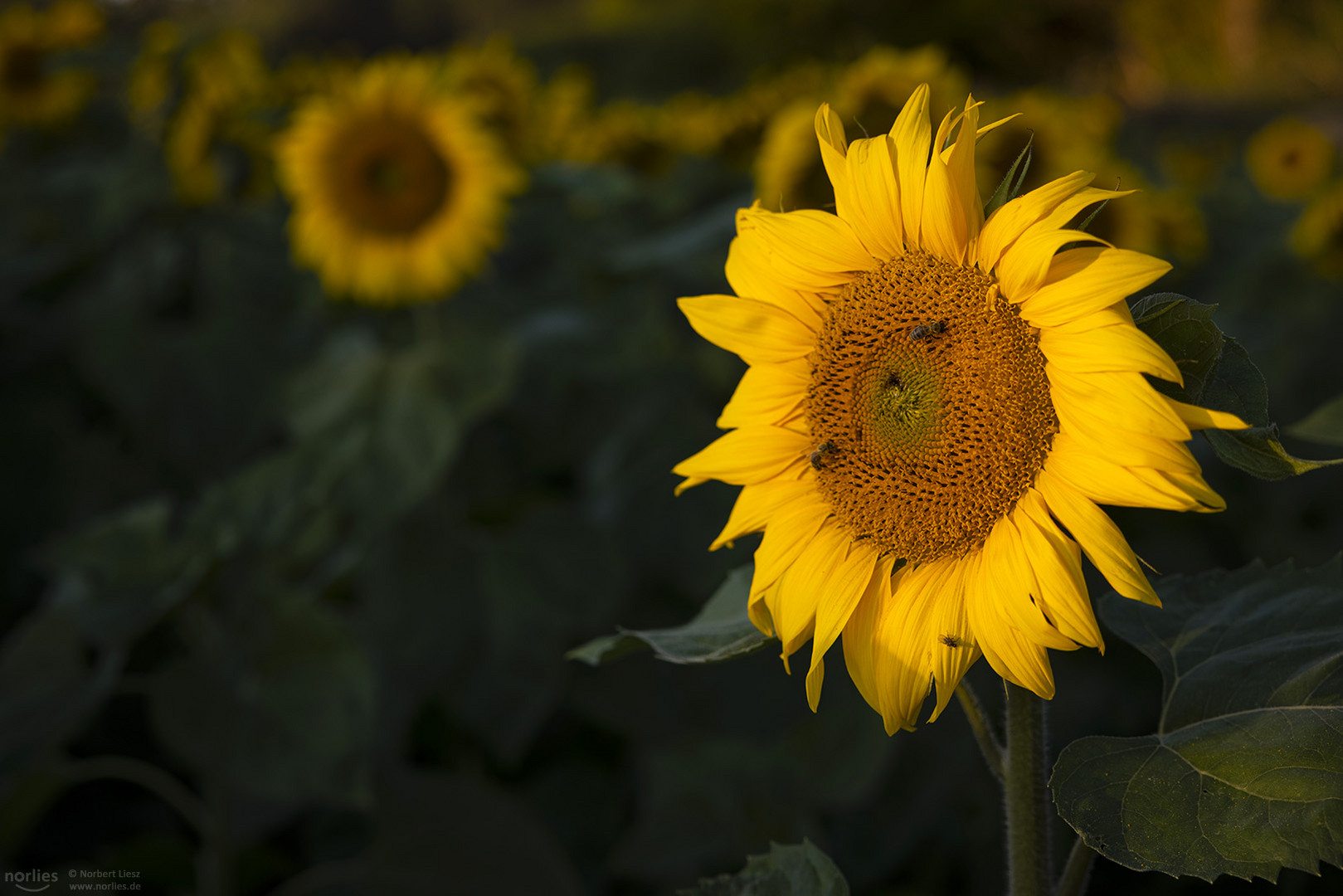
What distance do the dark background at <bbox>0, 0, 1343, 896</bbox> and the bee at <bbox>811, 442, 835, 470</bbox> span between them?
3.54ft

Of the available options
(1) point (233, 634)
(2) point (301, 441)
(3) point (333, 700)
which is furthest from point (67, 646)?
(2) point (301, 441)

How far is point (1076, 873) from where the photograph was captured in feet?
2.89

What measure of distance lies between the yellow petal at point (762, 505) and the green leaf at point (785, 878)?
0.25 meters

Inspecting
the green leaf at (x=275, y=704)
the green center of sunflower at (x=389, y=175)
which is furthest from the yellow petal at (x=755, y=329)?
the green center of sunflower at (x=389, y=175)

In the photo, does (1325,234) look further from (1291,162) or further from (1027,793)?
(1027,793)

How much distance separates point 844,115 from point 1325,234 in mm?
1611

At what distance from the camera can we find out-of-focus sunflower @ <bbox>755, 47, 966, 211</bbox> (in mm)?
3012

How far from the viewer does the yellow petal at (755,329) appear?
3.03 ft

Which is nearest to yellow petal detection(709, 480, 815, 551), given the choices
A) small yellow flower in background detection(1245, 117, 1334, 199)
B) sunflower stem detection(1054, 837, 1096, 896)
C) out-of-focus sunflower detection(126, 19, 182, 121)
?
sunflower stem detection(1054, 837, 1096, 896)

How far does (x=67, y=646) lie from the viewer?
182 cm

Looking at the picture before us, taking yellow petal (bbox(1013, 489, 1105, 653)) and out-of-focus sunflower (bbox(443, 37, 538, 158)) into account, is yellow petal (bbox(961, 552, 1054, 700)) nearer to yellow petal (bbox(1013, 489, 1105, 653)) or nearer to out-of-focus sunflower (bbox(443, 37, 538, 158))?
yellow petal (bbox(1013, 489, 1105, 653))

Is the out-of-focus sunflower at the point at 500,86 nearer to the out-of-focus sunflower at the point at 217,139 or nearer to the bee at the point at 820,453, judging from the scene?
the out-of-focus sunflower at the point at 217,139

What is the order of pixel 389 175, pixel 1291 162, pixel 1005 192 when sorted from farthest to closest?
pixel 1291 162
pixel 389 175
pixel 1005 192

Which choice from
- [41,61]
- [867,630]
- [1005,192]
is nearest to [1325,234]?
[1005,192]
